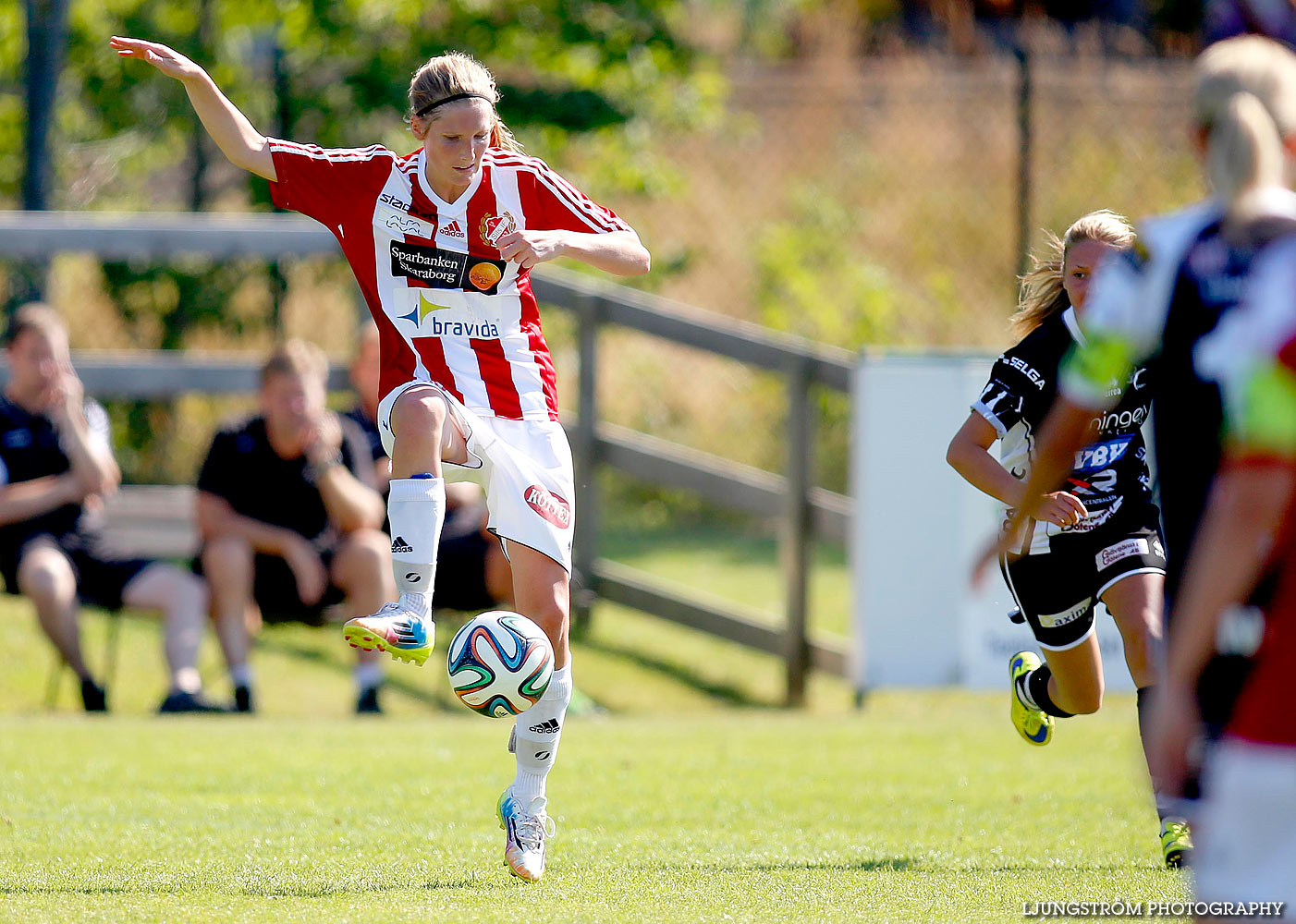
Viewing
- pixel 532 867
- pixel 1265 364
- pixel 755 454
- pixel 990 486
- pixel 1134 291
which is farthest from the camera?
pixel 755 454

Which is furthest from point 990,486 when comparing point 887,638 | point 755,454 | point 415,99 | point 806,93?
point 806,93

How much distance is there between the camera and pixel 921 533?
855cm

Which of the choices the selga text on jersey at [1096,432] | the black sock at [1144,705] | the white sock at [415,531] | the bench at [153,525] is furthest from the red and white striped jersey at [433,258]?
the bench at [153,525]

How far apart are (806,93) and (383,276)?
9.38m

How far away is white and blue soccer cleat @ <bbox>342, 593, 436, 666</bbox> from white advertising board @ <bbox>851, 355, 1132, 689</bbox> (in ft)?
15.1

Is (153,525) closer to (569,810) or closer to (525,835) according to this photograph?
(569,810)

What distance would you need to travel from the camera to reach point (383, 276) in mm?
4625

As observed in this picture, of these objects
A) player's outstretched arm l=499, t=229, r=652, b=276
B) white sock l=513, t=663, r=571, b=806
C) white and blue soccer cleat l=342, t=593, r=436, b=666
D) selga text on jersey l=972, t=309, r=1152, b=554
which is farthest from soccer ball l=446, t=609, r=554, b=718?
selga text on jersey l=972, t=309, r=1152, b=554

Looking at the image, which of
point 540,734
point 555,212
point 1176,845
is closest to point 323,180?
point 555,212

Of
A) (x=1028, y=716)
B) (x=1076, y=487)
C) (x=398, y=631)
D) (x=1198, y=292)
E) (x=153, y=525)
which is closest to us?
(x=1198, y=292)

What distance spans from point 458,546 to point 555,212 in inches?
162

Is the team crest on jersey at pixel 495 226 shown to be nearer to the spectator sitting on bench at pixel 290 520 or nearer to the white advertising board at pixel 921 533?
the spectator sitting on bench at pixel 290 520

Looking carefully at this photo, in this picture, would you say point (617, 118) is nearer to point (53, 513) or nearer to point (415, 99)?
point (53, 513)

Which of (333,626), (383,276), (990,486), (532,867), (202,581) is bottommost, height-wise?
(333,626)
